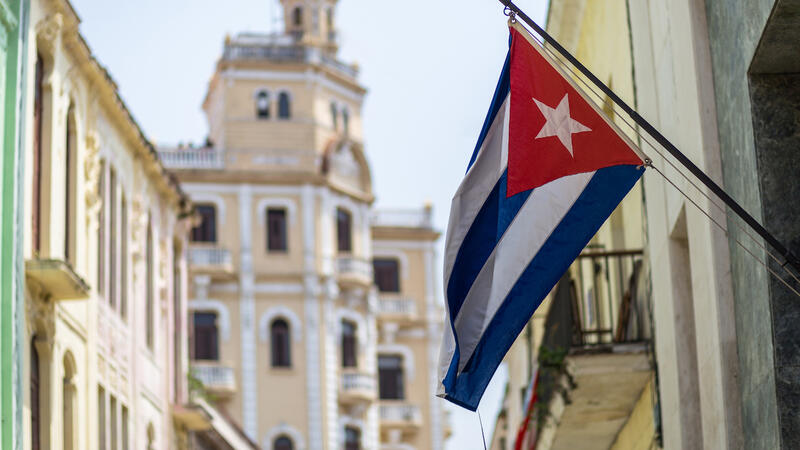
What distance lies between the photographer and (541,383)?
59.3ft

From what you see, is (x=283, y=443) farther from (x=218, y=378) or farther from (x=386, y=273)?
(x=386, y=273)

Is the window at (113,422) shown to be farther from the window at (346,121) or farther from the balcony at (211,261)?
the window at (346,121)

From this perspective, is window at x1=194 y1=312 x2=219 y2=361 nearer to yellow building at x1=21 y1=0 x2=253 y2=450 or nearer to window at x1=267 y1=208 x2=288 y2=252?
window at x1=267 y1=208 x2=288 y2=252

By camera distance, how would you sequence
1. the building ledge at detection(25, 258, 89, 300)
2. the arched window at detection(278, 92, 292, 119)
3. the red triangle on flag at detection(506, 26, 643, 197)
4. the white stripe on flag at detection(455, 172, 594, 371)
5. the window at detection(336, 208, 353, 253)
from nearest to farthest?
the red triangle on flag at detection(506, 26, 643, 197)
the white stripe on flag at detection(455, 172, 594, 371)
the building ledge at detection(25, 258, 89, 300)
the window at detection(336, 208, 353, 253)
the arched window at detection(278, 92, 292, 119)

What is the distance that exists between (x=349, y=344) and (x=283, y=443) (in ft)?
15.7

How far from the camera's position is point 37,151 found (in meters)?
21.6

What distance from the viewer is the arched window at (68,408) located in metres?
22.8

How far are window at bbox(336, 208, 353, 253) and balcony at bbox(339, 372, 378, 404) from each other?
4704mm

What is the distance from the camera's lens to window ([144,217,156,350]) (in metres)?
29.4

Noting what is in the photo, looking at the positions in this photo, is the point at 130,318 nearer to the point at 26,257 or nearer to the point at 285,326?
the point at 26,257

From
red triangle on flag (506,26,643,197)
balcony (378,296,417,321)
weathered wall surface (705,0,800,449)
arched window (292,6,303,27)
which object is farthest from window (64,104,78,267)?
balcony (378,296,417,321)

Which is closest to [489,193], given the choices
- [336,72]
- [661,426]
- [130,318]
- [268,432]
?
[661,426]

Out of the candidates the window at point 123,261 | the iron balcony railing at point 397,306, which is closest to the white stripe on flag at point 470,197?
the window at point 123,261

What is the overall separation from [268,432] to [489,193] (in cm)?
4906
